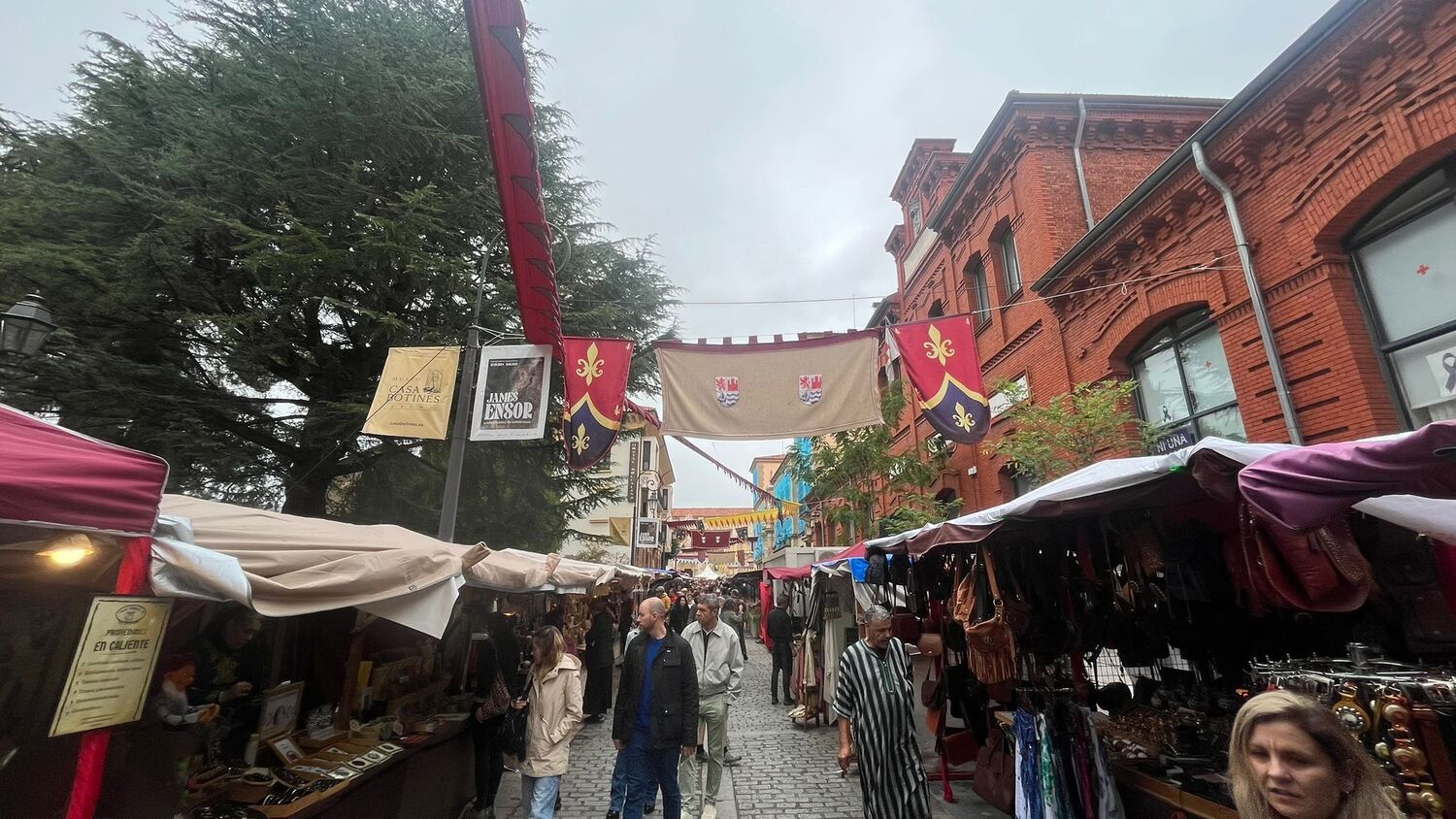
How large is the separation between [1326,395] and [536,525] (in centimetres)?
1481

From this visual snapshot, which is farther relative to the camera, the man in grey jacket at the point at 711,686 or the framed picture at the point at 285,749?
the man in grey jacket at the point at 711,686

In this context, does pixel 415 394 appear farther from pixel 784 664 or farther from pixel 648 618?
pixel 784 664

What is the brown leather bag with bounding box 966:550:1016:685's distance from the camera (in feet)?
18.0

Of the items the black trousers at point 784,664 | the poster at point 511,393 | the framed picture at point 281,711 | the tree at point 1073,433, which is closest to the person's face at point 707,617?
the poster at point 511,393

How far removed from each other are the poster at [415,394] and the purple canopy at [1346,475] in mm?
7983

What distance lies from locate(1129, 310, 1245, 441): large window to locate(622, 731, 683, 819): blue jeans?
8.84 m

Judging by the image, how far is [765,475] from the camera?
7556 centimetres

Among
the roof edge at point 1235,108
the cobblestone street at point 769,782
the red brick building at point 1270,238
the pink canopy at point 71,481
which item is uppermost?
the roof edge at point 1235,108

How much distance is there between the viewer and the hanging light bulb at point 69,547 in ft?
10.4

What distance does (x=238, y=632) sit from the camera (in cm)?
488

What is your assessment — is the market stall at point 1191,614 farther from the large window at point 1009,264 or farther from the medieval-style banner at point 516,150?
the large window at point 1009,264

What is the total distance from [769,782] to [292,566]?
19.2 ft

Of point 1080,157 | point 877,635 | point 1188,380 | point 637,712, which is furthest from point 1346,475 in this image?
point 1080,157

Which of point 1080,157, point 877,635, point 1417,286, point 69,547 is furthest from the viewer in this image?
point 1080,157
